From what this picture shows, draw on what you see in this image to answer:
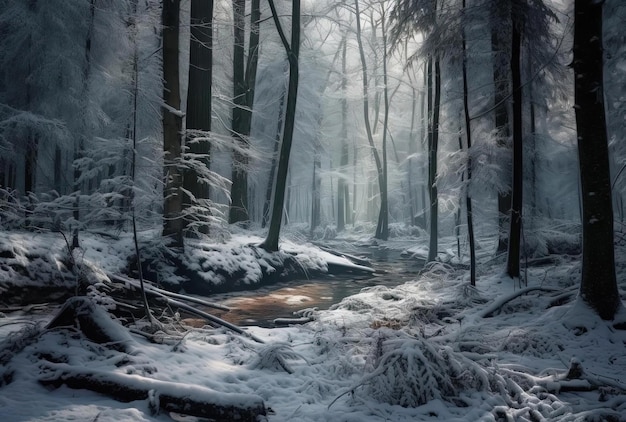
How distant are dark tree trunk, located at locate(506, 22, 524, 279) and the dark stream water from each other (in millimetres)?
4110

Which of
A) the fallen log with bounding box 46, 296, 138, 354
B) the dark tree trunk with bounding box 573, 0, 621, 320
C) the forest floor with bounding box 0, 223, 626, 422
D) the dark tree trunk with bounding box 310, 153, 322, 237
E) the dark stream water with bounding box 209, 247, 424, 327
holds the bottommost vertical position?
the dark stream water with bounding box 209, 247, 424, 327

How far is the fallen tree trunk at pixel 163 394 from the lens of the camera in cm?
310

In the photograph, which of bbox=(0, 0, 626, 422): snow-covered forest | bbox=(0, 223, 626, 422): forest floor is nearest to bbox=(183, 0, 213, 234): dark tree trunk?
bbox=(0, 0, 626, 422): snow-covered forest

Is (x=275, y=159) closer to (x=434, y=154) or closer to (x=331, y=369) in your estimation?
(x=434, y=154)

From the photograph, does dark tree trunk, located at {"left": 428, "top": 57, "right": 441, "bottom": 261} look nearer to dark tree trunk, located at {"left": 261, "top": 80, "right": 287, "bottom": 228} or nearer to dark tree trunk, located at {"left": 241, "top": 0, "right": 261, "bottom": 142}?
dark tree trunk, located at {"left": 241, "top": 0, "right": 261, "bottom": 142}

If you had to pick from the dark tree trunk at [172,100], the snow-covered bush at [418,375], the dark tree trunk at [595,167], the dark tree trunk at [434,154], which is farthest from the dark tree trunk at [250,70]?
the snow-covered bush at [418,375]

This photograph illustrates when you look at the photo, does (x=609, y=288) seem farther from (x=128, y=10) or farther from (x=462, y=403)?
(x=128, y=10)

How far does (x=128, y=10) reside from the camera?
44.0 ft

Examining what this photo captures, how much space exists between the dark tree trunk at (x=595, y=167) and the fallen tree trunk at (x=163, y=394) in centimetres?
474

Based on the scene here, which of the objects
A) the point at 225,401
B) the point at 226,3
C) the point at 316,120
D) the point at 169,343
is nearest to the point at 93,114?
the point at 226,3

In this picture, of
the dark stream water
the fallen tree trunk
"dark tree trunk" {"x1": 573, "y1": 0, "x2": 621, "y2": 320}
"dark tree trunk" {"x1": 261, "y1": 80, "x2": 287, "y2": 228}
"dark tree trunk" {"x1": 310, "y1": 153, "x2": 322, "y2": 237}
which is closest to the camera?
the fallen tree trunk

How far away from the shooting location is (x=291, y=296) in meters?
10.1

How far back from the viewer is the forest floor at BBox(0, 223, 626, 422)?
10.5 feet

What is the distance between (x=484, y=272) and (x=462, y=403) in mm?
8159
